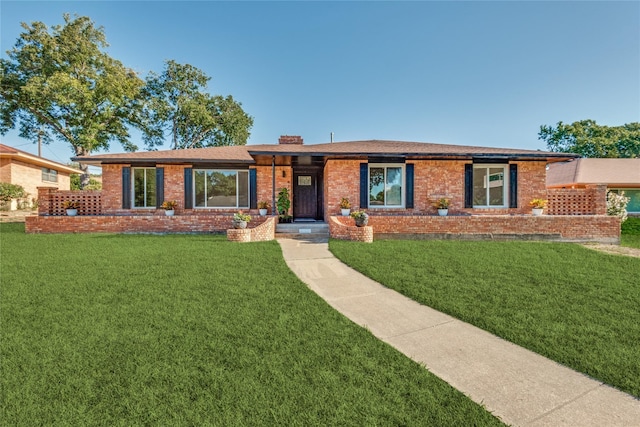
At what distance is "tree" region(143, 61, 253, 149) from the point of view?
25.8 meters

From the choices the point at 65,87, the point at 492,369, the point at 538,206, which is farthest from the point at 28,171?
the point at 538,206

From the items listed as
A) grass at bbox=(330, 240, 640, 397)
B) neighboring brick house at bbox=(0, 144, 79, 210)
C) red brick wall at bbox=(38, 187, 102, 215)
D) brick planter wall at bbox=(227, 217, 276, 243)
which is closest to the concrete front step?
brick planter wall at bbox=(227, 217, 276, 243)

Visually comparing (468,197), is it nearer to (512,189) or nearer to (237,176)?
(512,189)

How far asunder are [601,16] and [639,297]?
46.2 feet

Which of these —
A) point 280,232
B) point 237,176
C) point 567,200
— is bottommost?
point 280,232

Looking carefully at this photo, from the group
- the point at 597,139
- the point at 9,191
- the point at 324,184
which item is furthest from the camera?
the point at 597,139

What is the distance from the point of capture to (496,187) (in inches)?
467

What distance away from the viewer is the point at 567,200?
10.9 metres

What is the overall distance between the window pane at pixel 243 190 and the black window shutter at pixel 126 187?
14.3 ft

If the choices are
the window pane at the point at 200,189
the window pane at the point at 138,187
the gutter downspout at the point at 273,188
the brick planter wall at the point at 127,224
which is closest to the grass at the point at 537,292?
the gutter downspout at the point at 273,188

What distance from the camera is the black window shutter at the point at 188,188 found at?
38.0 feet

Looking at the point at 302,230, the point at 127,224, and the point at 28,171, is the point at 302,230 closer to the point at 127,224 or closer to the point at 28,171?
the point at 127,224

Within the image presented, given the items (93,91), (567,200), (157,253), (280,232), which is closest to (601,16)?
(567,200)

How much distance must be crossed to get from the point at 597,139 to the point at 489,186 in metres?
31.3
